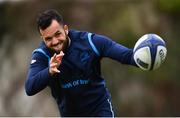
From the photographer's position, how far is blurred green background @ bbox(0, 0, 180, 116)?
19969mm

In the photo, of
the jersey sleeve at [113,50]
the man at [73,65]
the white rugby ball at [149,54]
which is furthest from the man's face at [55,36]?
the white rugby ball at [149,54]

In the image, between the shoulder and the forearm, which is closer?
the forearm

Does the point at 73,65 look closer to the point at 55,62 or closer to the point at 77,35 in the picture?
the point at 77,35

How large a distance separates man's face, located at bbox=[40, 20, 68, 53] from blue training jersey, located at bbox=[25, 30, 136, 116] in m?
0.26

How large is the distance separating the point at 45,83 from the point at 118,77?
12.1 metres

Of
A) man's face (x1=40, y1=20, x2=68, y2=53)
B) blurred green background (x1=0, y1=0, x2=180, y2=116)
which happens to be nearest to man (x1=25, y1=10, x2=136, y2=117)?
man's face (x1=40, y1=20, x2=68, y2=53)

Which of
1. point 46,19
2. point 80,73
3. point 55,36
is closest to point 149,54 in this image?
point 80,73

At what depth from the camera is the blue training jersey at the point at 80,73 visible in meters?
8.27

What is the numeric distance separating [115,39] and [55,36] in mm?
11743

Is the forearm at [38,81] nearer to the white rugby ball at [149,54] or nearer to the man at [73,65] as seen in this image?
the man at [73,65]

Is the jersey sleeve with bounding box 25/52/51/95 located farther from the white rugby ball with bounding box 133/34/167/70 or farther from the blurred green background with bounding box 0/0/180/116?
the blurred green background with bounding box 0/0/180/116

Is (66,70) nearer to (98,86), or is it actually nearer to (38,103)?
(98,86)

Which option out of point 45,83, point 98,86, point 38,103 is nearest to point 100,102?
point 98,86

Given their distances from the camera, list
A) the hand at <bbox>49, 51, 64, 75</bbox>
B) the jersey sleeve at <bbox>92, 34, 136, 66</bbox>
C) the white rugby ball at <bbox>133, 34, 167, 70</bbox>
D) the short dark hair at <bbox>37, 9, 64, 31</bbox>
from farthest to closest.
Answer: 1. the short dark hair at <bbox>37, 9, 64, 31</bbox>
2. the jersey sleeve at <bbox>92, 34, 136, 66</bbox>
3. the white rugby ball at <bbox>133, 34, 167, 70</bbox>
4. the hand at <bbox>49, 51, 64, 75</bbox>
